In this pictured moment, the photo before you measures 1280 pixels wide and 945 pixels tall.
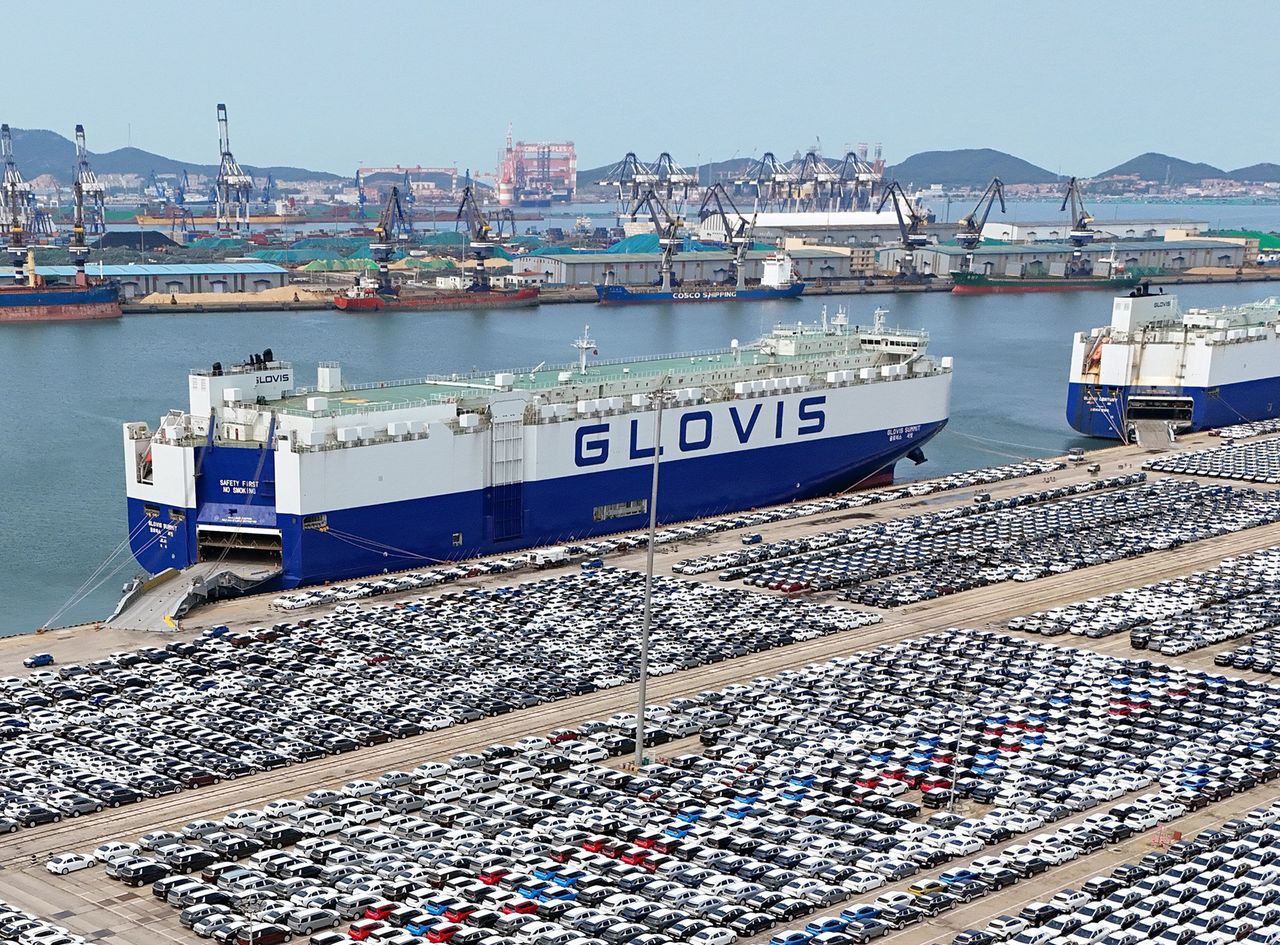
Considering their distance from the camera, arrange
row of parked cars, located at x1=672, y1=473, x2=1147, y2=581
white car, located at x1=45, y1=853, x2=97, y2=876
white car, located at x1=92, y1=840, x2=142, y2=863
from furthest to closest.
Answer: row of parked cars, located at x1=672, y1=473, x2=1147, y2=581, white car, located at x1=92, y1=840, x2=142, y2=863, white car, located at x1=45, y1=853, x2=97, y2=876

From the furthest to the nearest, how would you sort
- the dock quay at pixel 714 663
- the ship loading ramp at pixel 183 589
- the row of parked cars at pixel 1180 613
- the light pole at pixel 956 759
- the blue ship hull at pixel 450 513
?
the blue ship hull at pixel 450 513 → the ship loading ramp at pixel 183 589 → the row of parked cars at pixel 1180 613 → the light pole at pixel 956 759 → the dock quay at pixel 714 663

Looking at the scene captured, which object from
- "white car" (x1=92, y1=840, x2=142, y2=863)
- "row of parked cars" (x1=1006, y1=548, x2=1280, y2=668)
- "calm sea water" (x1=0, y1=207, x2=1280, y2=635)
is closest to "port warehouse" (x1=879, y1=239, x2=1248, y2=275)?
"calm sea water" (x1=0, y1=207, x2=1280, y2=635)

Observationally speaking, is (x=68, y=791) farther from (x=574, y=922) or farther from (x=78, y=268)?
(x=78, y=268)

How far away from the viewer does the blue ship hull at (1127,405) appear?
217 feet

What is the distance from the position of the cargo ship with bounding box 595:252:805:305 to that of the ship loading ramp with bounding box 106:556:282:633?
94.6 m

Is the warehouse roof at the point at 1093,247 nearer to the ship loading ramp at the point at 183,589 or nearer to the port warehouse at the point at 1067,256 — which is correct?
the port warehouse at the point at 1067,256

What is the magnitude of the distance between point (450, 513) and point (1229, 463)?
93.5 feet

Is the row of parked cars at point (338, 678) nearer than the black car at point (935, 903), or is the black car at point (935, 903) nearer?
the black car at point (935, 903)

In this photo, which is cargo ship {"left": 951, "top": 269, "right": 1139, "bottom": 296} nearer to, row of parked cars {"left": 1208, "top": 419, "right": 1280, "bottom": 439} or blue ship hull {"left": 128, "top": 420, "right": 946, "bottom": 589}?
row of parked cars {"left": 1208, "top": 419, "right": 1280, "bottom": 439}

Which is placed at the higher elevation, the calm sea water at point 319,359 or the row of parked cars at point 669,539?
the row of parked cars at point 669,539

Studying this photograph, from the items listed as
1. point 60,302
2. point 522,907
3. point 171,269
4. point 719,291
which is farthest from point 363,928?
point 171,269

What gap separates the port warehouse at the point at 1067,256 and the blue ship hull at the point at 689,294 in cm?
2962

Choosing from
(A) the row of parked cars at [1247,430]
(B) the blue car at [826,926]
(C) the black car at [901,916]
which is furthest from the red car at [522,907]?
(A) the row of parked cars at [1247,430]

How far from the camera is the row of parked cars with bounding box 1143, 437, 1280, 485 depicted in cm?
5588
